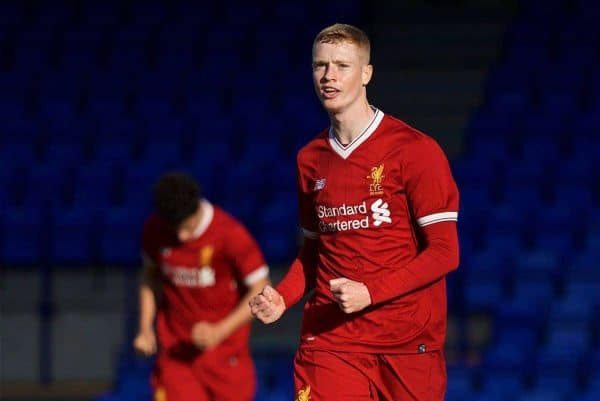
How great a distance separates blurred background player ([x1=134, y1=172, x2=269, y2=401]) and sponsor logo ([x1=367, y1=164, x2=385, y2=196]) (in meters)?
2.07

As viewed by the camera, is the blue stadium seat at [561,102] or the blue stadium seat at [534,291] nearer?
the blue stadium seat at [534,291]

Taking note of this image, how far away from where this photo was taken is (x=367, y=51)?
4121 mm

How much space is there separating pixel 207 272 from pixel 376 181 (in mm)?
2198

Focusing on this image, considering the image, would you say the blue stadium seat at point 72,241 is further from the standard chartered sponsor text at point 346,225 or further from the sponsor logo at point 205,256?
the standard chartered sponsor text at point 346,225

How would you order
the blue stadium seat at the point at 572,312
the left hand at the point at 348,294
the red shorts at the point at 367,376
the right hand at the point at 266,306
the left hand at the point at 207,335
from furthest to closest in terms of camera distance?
the blue stadium seat at the point at 572,312, the left hand at the point at 207,335, the red shorts at the point at 367,376, the right hand at the point at 266,306, the left hand at the point at 348,294

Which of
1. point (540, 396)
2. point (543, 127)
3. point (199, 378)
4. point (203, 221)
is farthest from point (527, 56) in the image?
point (199, 378)

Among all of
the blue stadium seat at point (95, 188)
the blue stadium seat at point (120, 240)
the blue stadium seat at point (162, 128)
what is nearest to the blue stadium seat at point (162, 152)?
the blue stadium seat at point (162, 128)

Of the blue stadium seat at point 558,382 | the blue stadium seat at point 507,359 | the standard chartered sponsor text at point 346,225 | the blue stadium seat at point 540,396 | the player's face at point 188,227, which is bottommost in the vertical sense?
the blue stadium seat at point 540,396

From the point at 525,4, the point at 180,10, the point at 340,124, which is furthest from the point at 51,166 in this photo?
the point at 340,124

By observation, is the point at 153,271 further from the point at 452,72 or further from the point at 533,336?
the point at 452,72

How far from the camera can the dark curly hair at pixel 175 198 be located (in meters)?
5.75

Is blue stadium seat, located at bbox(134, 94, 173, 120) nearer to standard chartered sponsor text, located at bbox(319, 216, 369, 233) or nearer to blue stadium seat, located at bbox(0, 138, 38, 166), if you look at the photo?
blue stadium seat, located at bbox(0, 138, 38, 166)

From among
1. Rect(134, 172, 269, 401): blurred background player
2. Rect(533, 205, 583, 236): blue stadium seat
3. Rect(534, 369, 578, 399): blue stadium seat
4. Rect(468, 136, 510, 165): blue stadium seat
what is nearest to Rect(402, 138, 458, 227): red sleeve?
Rect(134, 172, 269, 401): blurred background player

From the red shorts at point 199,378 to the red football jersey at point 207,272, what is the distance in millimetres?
79
